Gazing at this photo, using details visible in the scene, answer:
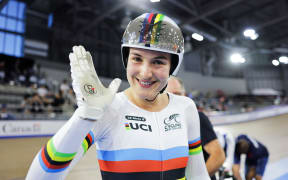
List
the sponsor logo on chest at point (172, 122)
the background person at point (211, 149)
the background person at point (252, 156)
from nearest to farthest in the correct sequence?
the sponsor logo on chest at point (172, 122) → the background person at point (211, 149) → the background person at point (252, 156)

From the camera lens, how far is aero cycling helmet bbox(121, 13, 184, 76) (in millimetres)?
1181

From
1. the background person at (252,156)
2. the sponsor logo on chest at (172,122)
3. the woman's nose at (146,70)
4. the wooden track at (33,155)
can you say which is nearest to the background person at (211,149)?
the sponsor logo on chest at (172,122)

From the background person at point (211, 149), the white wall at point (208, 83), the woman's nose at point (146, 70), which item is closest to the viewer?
the woman's nose at point (146, 70)

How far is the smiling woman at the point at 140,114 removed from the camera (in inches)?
38.6

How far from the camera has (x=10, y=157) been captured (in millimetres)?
4078

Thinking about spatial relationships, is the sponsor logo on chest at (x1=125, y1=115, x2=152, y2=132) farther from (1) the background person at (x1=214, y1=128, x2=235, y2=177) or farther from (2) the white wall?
(2) the white wall

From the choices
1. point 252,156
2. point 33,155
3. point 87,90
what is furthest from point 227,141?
point 33,155

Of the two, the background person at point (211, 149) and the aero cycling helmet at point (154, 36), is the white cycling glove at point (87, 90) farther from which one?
the background person at point (211, 149)

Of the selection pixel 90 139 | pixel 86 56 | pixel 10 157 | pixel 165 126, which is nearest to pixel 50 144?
pixel 90 139

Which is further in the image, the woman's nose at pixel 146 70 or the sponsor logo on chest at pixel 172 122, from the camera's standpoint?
the sponsor logo on chest at pixel 172 122

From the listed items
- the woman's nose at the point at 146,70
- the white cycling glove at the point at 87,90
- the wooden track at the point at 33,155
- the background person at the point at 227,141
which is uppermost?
the woman's nose at the point at 146,70

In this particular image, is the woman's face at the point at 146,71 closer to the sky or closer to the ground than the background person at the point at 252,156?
closer to the sky

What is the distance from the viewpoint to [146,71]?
1.16m

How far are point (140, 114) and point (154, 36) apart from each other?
0.46m
